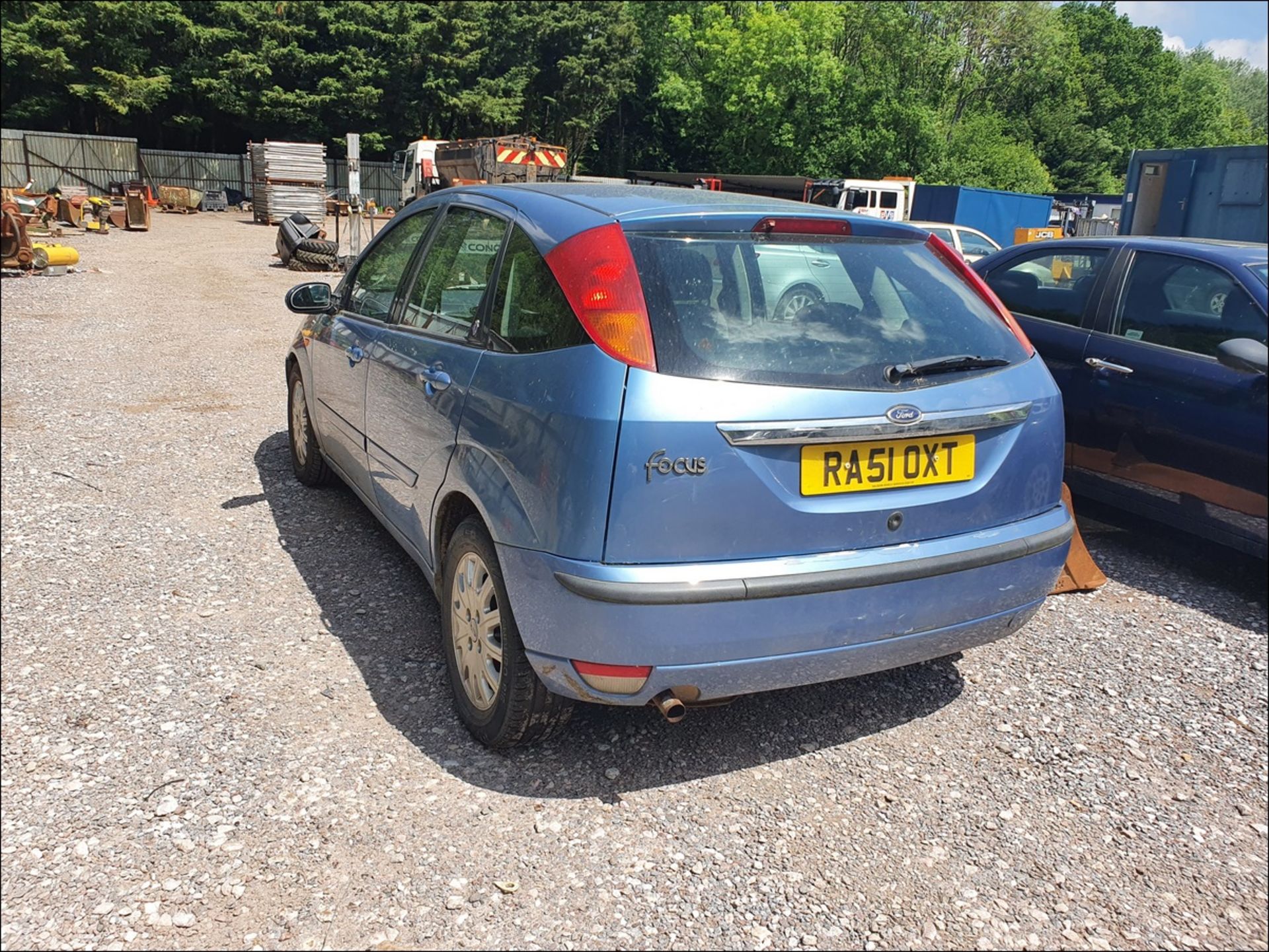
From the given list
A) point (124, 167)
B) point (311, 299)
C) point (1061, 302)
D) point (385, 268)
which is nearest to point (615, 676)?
point (385, 268)

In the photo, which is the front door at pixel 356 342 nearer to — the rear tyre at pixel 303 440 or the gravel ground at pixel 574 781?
the rear tyre at pixel 303 440

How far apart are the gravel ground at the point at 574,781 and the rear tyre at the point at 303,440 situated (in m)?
0.85

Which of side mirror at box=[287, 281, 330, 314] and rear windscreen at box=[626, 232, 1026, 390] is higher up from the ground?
rear windscreen at box=[626, 232, 1026, 390]

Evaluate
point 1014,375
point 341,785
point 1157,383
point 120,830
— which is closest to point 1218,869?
point 1014,375

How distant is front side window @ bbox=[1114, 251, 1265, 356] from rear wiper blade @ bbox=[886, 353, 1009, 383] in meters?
0.52

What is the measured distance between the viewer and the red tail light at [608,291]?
7.67ft

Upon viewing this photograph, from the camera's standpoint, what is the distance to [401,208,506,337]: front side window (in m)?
3.05

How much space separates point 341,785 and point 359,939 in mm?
614

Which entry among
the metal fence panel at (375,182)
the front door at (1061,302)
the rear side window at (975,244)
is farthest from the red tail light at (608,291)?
the metal fence panel at (375,182)

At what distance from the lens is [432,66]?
1559 inches

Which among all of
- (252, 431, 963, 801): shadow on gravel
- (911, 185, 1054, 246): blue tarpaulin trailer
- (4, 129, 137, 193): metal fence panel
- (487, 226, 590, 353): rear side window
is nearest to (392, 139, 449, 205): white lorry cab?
(4, 129, 137, 193): metal fence panel

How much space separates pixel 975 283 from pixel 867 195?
24.7 m

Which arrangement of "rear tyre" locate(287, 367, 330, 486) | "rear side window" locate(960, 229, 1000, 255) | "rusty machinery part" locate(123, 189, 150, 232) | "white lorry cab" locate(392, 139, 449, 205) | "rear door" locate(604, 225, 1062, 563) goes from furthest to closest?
"white lorry cab" locate(392, 139, 449, 205) < "rusty machinery part" locate(123, 189, 150, 232) < "rear side window" locate(960, 229, 1000, 255) < "rear tyre" locate(287, 367, 330, 486) < "rear door" locate(604, 225, 1062, 563)

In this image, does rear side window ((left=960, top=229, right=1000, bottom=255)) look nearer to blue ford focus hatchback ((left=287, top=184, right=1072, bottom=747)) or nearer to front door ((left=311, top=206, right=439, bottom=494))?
front door ((left=311, top=206, right=439, bottom=494))
